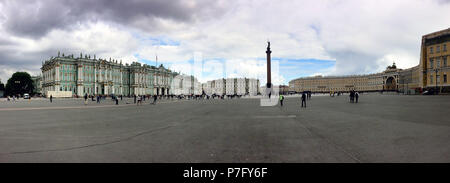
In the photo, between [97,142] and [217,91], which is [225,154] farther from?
[217,91]

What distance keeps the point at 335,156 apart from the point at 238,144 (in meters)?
2.19

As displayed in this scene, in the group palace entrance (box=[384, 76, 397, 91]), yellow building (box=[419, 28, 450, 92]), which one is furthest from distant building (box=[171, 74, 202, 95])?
palace entrance (box=[384, 76, 397, 91])

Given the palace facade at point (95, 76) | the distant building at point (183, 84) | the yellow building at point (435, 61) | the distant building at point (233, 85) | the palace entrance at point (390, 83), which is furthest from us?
the distant building at point (233, 85)

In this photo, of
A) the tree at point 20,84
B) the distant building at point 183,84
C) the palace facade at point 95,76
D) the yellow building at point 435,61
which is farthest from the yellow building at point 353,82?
the tree at point 20,84

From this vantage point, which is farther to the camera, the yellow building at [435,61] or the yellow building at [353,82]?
the yellow building at [353,82]

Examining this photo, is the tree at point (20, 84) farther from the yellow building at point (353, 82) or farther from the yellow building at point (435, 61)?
the yellow building at point (353, 82)

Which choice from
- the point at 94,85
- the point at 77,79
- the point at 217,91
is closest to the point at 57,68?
the point at 77,79

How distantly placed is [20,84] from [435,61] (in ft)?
448

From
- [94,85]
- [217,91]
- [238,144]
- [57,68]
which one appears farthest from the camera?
[217,91]

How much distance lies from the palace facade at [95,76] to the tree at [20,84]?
5245mm

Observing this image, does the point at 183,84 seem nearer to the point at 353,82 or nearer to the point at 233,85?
the point at 233,85

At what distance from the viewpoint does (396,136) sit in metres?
5.89

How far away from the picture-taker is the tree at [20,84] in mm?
87688
